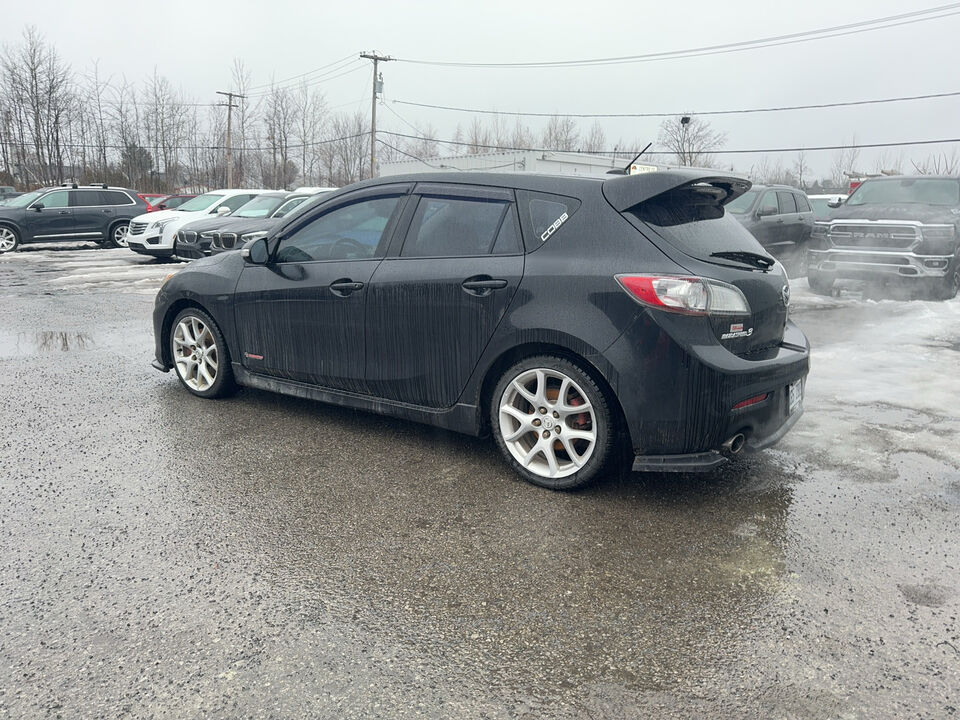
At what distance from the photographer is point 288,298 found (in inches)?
195

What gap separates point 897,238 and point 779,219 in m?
2.04

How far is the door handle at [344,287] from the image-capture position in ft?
15.0

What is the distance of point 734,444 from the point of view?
3.74m

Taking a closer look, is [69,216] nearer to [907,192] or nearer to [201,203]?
[201,203]

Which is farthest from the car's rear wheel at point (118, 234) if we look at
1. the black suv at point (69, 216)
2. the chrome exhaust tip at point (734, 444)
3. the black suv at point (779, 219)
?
the chrome exhaust tip at point (734, 444)

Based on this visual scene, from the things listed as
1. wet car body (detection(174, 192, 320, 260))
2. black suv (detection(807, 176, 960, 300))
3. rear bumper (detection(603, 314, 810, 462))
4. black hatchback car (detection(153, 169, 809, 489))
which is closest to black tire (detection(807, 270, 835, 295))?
black suv (detection(807, 176, 960, 300))

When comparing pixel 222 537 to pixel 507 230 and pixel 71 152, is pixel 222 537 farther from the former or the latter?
pixel 71 152

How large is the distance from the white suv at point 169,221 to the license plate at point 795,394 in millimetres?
15498

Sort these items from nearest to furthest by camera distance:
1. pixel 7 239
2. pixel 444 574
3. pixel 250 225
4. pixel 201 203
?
pixel 444 574
pixel 250 225
pixel 201 203
pixel 7 239

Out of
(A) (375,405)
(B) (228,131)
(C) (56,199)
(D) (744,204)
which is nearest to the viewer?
(A) (375,405)

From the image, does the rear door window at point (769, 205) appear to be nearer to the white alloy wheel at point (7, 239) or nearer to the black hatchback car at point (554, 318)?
the black hatchback car at point (554, 318)

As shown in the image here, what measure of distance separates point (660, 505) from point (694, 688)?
1.49 meters

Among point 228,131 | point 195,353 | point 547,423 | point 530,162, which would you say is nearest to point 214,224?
point 195,353

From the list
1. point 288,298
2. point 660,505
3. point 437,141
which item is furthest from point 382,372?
point 437,141
